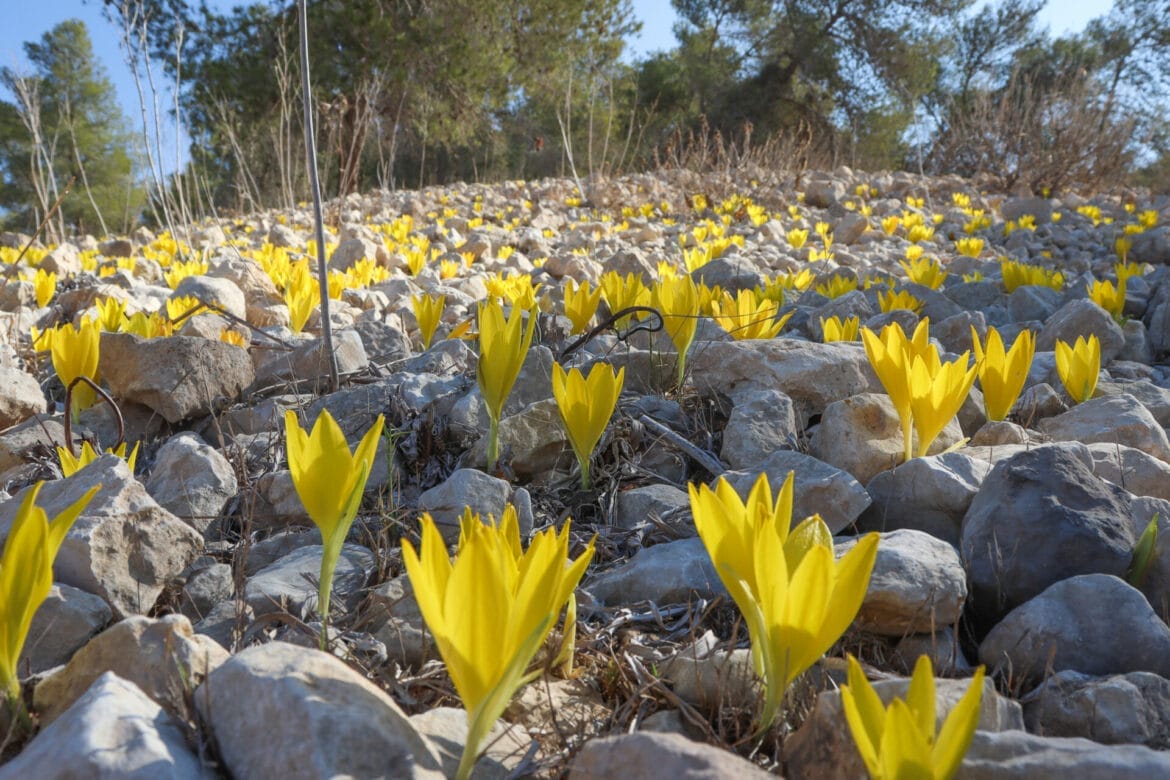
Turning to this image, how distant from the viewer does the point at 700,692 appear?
95 cm

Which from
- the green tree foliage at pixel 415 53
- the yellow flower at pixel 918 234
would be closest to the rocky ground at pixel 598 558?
the yellow flower at pixel 918 234

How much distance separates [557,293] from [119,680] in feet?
9.05

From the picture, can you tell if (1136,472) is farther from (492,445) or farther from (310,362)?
(310,362)

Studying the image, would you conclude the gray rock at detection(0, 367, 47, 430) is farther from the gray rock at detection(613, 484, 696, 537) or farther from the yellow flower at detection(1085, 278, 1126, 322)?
the yellow flower at detection(1085, 278, 1126, 322)

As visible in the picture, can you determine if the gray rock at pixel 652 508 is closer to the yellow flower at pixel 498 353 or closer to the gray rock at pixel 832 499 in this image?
the gray rock at pixel 832 499

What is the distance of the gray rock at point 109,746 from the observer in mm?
651

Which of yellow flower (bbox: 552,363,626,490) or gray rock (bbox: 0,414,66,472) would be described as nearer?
yellow flower (bbox: 552,363,626,490)

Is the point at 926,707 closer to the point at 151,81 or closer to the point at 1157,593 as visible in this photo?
the point at 1157,593

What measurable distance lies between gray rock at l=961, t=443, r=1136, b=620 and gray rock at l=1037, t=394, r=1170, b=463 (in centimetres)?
48

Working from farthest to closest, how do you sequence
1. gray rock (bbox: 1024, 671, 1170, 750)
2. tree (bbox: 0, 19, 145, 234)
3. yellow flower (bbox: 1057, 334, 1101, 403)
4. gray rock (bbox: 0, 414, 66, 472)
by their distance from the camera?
tree (bbox: 0, 19, 145, 234) < yellow flower (bbox: 1057, 334, 1101, 403) < gray rock (bbox: 0, 414, 66, 472) < gray rock (bbox: 1024, 671, 1170, 750)

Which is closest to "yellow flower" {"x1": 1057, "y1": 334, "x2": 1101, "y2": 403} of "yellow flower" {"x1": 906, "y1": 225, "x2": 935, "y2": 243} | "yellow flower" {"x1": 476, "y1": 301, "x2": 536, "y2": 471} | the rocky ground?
the rocky ground

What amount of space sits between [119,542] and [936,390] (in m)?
1.29

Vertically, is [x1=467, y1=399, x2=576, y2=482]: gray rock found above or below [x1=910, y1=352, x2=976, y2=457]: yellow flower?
below

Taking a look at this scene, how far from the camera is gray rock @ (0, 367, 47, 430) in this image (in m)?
1.97
